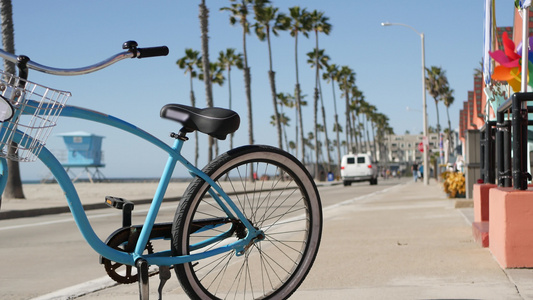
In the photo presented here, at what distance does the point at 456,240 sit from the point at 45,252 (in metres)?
5.03

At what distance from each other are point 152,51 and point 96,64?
0.33 metres

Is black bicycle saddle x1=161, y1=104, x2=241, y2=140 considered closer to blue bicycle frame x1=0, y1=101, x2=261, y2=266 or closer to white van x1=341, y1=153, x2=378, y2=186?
blue bicycle frame x1=0, y1=101, x2=261, y2=266

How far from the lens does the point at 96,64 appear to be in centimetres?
338

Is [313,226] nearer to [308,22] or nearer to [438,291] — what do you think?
[438,291]

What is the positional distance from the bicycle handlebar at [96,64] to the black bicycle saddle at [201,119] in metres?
0.29

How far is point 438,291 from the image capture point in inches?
192

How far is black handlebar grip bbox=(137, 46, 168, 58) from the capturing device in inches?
141

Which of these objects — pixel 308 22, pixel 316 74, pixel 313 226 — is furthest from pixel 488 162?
pixel 316 74

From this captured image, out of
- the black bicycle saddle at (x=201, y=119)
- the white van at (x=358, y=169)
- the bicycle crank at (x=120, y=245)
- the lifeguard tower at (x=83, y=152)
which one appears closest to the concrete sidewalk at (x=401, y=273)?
the bicycle crank at (x=120, y=245)

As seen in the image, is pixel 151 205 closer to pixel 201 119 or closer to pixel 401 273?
pixel 201 119

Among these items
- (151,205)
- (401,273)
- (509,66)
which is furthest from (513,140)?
(151,205)

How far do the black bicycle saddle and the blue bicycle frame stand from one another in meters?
0.11

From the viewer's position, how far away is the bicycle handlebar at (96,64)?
10.3 ft

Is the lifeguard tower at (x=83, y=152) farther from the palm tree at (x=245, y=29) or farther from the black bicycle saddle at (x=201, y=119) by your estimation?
the black bicycle saddle at (x=201, y=119)
